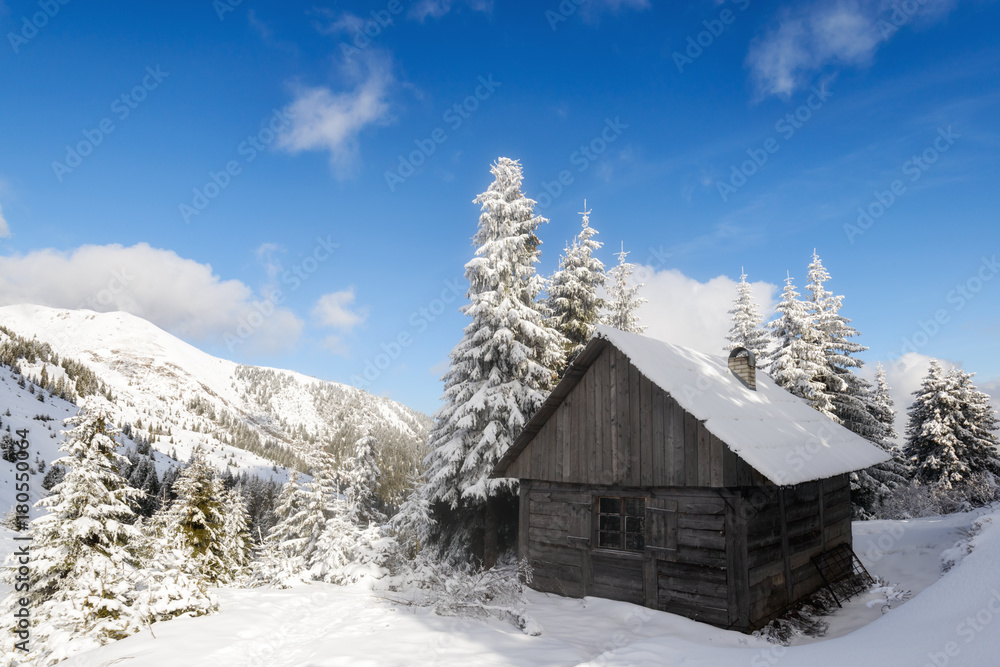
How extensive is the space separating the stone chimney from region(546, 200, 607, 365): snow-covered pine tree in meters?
8.10

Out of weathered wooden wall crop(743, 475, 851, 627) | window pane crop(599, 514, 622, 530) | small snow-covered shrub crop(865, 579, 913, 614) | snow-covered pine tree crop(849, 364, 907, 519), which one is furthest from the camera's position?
snow-covered pine tree crop(849, 364, 907, 519)

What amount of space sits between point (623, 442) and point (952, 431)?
34187mm

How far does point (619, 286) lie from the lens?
96.7 ft

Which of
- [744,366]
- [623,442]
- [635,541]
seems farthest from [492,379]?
[744,366]

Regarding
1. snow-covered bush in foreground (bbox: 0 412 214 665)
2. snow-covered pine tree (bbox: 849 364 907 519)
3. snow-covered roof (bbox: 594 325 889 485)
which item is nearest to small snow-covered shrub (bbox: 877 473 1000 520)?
snow-covered pine tree (bbox: 849 364 907 519)

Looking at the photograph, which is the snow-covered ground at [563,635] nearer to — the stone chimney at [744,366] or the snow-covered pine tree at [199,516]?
the stone chimney at [744,366]

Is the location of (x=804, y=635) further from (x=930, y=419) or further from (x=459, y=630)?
(x=930, y=419)

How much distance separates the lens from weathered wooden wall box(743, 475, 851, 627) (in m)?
10.8

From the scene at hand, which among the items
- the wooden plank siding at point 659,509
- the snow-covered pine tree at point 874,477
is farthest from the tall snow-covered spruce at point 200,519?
the snow-covered pine tree at point 874,477

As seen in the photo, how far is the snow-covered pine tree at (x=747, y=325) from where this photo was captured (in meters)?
33.3

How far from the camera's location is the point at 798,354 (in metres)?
27.8

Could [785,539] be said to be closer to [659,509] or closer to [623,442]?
[659,509]

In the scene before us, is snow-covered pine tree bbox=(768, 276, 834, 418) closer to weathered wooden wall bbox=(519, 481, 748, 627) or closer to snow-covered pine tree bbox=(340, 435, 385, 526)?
weathered wooden wall bbox=(519, 481, 748, 627)

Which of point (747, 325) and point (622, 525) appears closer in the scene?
point (622, 525)
